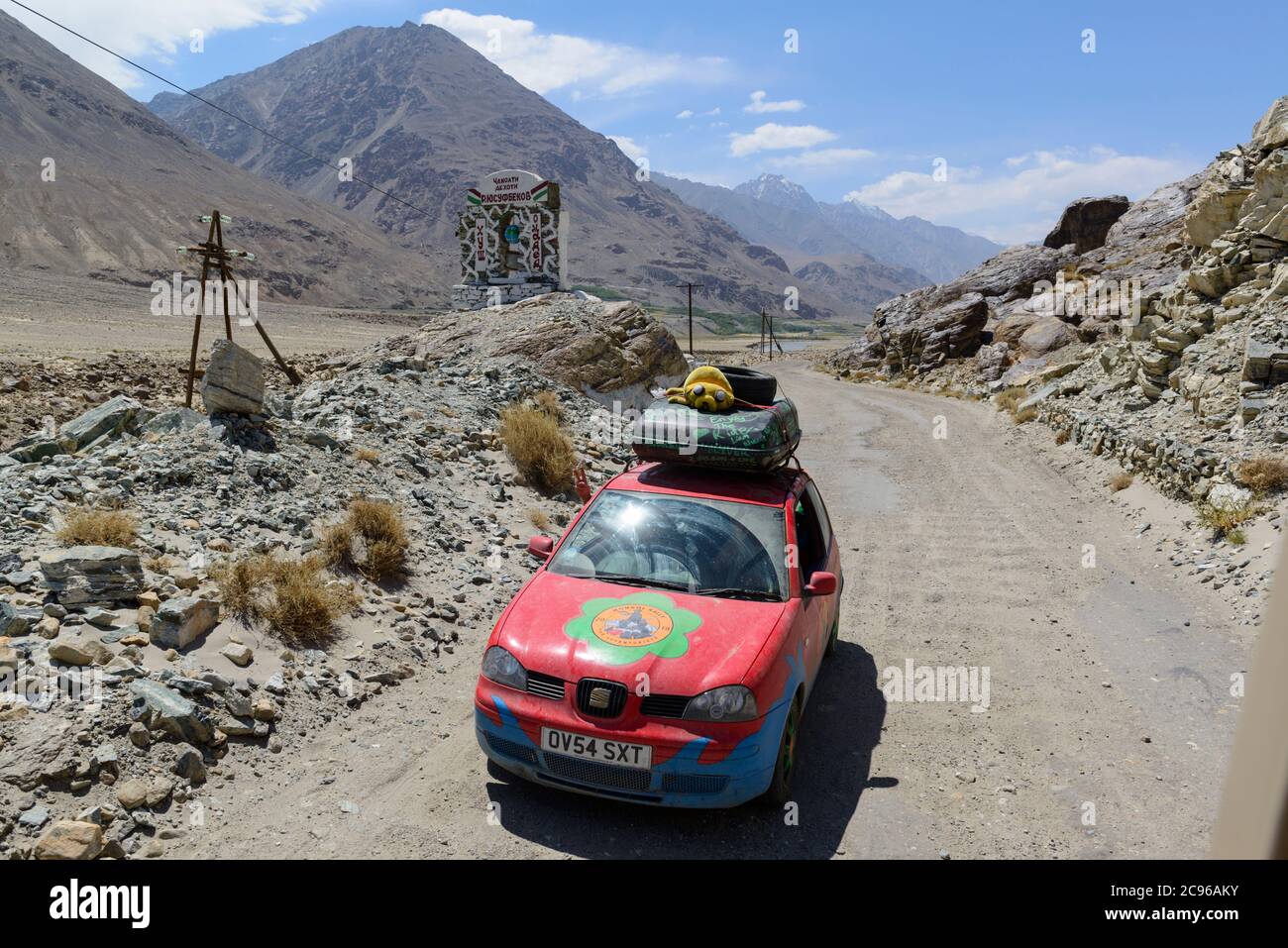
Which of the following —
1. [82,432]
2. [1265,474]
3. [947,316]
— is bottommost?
[1265,474]

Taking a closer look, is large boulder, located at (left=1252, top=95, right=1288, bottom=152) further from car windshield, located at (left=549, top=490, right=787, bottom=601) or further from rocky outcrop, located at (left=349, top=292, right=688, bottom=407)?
car windshield, located at (left=549, top=490, right=787, bottom=601)

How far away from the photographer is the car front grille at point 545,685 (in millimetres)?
4309

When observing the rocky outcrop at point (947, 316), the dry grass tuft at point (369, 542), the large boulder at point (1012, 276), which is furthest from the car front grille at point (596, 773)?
the large boulder at point (1012, 276)

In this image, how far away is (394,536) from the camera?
7.86 metres

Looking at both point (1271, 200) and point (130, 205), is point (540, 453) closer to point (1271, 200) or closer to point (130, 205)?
point (1271, 200)

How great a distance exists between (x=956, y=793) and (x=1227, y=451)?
8.67 m

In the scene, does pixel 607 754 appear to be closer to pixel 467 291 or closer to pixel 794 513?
pixel 794 513

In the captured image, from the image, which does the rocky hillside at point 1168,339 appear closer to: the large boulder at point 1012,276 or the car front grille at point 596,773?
the large boulder at point 1012,276

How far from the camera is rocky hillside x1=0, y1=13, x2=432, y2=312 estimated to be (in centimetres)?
8800

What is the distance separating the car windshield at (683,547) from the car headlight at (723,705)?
0.85m

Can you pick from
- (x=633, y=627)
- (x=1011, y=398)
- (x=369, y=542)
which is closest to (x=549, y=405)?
(x=369, y=542)

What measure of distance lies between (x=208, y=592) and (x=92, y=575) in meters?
0.77

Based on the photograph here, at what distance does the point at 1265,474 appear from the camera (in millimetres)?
9484
